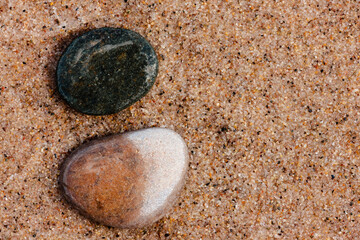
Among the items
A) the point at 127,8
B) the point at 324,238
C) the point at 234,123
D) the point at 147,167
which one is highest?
the point at 127,8

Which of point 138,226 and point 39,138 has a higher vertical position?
point 39,138

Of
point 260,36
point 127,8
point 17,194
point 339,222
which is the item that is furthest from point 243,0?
point 17,194

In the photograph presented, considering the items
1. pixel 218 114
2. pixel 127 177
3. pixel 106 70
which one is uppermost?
pixel 106 70

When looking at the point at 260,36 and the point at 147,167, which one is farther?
the point at 260,36

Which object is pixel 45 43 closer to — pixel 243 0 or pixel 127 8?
pixel 127 8

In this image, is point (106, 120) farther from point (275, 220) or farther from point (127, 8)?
point (275, 220)

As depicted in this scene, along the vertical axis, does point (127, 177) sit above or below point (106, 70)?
below
